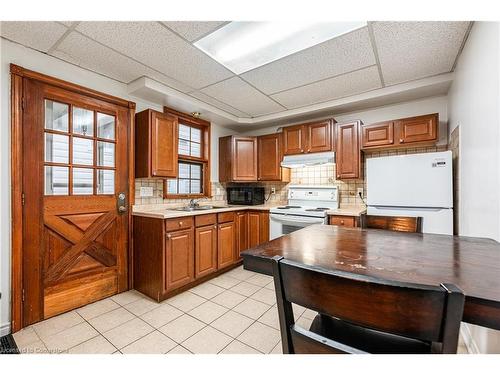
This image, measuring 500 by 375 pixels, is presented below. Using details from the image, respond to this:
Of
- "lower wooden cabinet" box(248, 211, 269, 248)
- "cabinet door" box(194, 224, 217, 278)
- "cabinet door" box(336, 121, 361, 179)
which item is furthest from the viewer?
"lower wooden cabinet" box(248, 211, 269, 248)

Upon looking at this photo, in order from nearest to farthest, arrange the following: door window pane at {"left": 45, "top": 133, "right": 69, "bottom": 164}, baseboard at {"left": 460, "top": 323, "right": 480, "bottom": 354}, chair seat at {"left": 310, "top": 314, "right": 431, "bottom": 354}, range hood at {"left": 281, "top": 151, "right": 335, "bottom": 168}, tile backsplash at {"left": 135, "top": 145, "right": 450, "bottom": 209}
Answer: chair seat at {"left": 310, "top": 314, "right": 431, "bottom": 354} < baseboard at {"left": 460, "top": 323, "right": 480, "bottom": 354} < door window pane at {"left": 45, "top": 133, "right": 69, "bottom": 164} < tile backsplash at {"left": 135, "top": 145, "right": 450, "bottom": 209} < range hood at {"left": 281, "top": 151, "right": 335, "bottom": 168}

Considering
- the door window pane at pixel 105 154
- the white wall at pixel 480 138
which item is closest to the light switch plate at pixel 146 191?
the door window pane at pixel 105 154

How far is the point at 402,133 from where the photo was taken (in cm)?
276

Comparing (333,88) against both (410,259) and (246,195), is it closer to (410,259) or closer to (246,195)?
(246,195)

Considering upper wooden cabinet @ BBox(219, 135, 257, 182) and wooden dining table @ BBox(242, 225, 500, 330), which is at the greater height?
upper wooden cabinet @ BBox(219, 135, 257, 182)

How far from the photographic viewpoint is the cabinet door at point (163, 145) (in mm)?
2654

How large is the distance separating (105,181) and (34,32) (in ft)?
4.37

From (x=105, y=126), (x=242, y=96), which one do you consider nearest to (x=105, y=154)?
(x=105, y=126)

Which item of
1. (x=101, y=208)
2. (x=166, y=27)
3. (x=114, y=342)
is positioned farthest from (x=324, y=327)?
(x=101, y=208)

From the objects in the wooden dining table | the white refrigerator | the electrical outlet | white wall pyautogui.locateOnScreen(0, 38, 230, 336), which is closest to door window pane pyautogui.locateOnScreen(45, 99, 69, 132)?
white wall pyautogui.locateOnScreen(0, 38, 230, 336)

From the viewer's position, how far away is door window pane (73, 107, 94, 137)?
7.44ft

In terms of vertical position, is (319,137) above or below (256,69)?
below

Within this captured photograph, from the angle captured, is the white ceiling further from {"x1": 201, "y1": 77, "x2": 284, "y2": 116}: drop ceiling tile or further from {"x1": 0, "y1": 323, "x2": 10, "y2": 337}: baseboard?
{"x1": 0, "y1": 323, "x2": 10, "y2": 337}: baseboard

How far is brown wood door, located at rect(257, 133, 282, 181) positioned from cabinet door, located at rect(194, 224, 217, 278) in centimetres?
131
